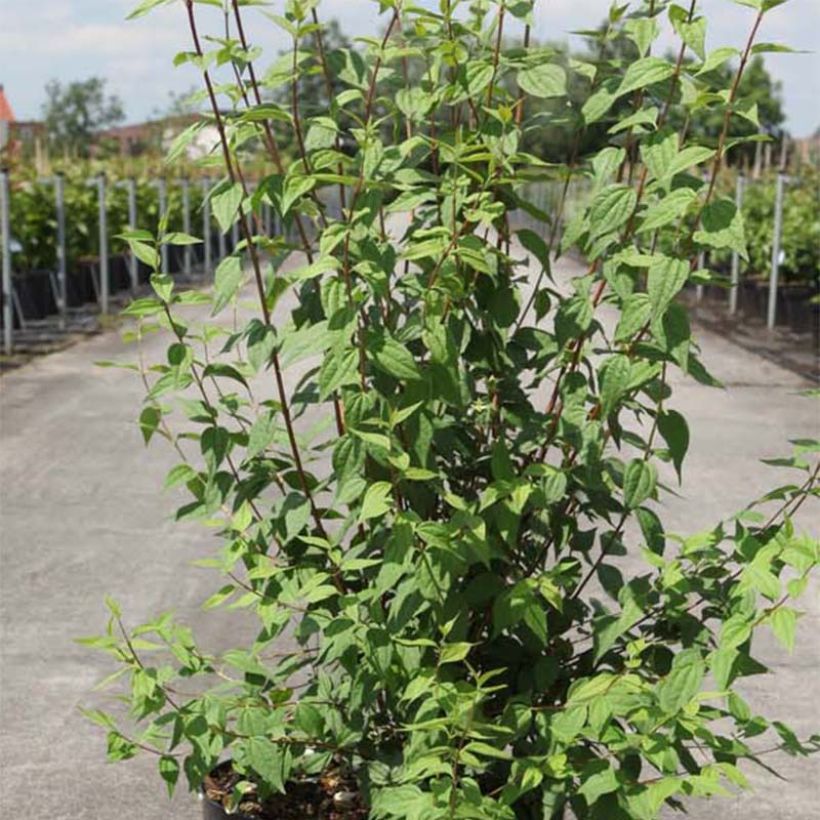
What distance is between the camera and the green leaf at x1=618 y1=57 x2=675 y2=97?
241cm

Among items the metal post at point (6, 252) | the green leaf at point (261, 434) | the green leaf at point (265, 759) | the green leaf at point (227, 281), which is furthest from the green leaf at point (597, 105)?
the metal post at point (6, 252)

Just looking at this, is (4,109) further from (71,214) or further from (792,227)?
(792,227)

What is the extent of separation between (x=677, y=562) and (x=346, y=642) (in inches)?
24.2

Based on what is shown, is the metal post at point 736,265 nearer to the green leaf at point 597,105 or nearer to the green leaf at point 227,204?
the green leaf at point 597,105

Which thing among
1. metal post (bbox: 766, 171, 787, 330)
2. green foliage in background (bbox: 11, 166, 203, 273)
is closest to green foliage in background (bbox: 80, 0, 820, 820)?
green foliage in background (bbox: 11, 166, 203, 273)

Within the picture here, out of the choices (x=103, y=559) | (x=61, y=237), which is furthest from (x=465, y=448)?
(x=61, y=237)

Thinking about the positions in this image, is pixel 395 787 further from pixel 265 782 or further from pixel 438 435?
pixel 438 435

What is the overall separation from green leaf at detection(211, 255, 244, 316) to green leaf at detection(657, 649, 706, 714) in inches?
38.8

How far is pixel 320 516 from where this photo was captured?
295 centimetres

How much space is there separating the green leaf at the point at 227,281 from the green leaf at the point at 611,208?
23.8 inches

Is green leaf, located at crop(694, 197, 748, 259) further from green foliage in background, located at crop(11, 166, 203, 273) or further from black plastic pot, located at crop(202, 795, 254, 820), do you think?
green foliage in background, located at crop(11, 166, 203, 273)

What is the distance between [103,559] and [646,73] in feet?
16.2

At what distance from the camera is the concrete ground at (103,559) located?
14.3 ft

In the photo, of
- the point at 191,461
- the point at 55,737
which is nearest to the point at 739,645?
the point at 55,737
